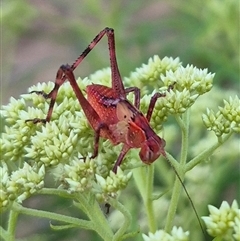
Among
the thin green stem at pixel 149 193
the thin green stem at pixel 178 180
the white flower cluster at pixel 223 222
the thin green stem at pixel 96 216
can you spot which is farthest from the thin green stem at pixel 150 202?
the white flower cluster at pixel 223 222

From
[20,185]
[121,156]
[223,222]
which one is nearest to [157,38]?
[121,156]

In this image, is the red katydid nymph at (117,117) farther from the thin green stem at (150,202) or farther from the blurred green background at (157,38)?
the blurred green background at (157,38)

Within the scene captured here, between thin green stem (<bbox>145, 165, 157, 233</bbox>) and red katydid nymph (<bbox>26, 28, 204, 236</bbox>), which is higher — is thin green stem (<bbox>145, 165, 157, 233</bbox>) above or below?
below

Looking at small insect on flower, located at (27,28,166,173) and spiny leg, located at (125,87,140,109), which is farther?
spiny leg, located at (125,87,140,109)

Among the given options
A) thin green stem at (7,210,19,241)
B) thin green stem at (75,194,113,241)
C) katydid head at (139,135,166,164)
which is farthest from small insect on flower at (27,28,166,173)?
thin green stem at (7,210,19,241)

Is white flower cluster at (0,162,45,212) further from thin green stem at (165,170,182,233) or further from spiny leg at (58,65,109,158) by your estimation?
thin green stem at (165,170,182,233)

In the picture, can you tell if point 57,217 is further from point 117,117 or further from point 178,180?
point 117,117

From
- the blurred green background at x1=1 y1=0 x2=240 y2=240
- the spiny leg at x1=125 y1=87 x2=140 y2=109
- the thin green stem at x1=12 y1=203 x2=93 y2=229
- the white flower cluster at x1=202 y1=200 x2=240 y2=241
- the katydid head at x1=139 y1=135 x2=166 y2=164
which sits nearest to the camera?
the white flower cluster at x1=202 y1=200 x2=240 y2=241

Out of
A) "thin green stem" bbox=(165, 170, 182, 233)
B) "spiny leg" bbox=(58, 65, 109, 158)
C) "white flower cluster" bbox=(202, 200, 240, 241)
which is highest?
"spiny leg" bbox=(58, 65, 109, 158)

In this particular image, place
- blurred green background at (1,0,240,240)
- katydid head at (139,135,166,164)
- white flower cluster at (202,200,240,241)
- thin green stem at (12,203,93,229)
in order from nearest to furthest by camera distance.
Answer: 1. white flower cluster at (202,200,240,241)
2. thin green stem at (12,203,93,229)
3. katydid head at (139,135,166,164)
4. blurred green background at (1,0,240,240)
